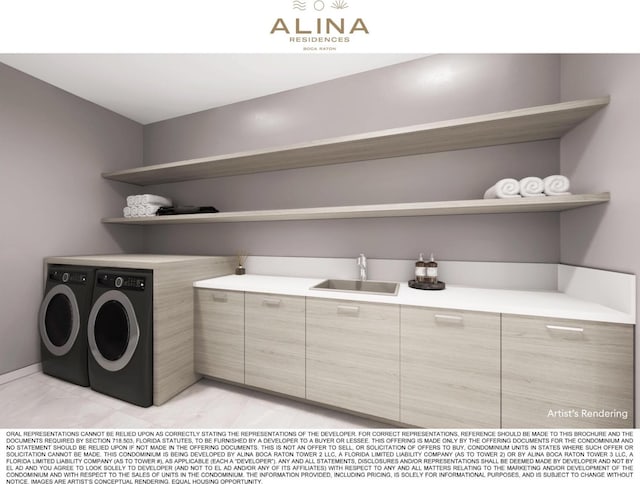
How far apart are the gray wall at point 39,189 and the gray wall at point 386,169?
0.74 metres

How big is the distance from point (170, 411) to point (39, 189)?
79.7 inches

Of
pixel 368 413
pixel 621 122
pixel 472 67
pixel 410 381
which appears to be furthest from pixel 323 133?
pixel 368 413

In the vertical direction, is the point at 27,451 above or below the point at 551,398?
below

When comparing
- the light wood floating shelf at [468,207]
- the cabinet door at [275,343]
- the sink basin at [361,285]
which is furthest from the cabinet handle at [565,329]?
the cabinet door at [275,343]

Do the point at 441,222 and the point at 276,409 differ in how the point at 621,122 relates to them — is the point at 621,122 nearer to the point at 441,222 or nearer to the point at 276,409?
the point at 441,222

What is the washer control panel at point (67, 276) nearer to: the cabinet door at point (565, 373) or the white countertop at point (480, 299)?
the white countertop at point (480, 299)

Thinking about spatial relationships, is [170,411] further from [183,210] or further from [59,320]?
[183,210]

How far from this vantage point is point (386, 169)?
6.23 feet

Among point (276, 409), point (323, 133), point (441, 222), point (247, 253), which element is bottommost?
point (276, 409)

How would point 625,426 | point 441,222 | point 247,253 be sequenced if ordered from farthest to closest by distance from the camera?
point 247,253, point 441,222, point 625,426

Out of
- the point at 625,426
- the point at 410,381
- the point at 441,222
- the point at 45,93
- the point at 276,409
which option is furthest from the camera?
the point at 45,93

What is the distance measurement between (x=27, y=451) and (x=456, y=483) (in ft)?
6.24

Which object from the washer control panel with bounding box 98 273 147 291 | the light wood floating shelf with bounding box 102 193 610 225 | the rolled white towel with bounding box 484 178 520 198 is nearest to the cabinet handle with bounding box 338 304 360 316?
the light wood floating shelf with bounding box 102 193 610 225
